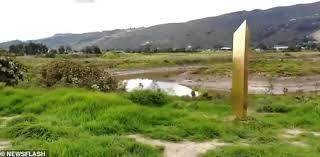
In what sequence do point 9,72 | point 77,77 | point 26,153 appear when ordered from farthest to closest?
1. point 9,72
2. point 77,77
3. point 26,153

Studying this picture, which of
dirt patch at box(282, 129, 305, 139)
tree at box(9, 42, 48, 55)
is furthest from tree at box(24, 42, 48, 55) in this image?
dirt patch at box(282, 129, 305, 139)

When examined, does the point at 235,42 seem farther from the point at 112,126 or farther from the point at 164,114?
the point at 112,126

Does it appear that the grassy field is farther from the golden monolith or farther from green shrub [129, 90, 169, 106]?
the golden monolith

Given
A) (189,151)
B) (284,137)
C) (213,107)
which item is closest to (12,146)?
(189,151)

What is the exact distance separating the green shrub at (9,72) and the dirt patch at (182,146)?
33.3 feet

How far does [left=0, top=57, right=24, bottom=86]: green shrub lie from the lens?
1880cm

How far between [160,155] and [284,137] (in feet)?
10.9

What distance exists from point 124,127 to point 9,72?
9.84m

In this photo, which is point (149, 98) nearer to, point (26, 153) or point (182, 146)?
point (182, 146)

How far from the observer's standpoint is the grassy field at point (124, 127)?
888 centimetres

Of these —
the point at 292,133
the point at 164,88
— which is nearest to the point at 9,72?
the point at 292,133

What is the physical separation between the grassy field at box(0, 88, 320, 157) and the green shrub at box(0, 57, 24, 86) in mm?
4581

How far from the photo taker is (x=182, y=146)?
9.52 m

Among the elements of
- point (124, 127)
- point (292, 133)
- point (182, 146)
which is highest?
point (124, 127)
